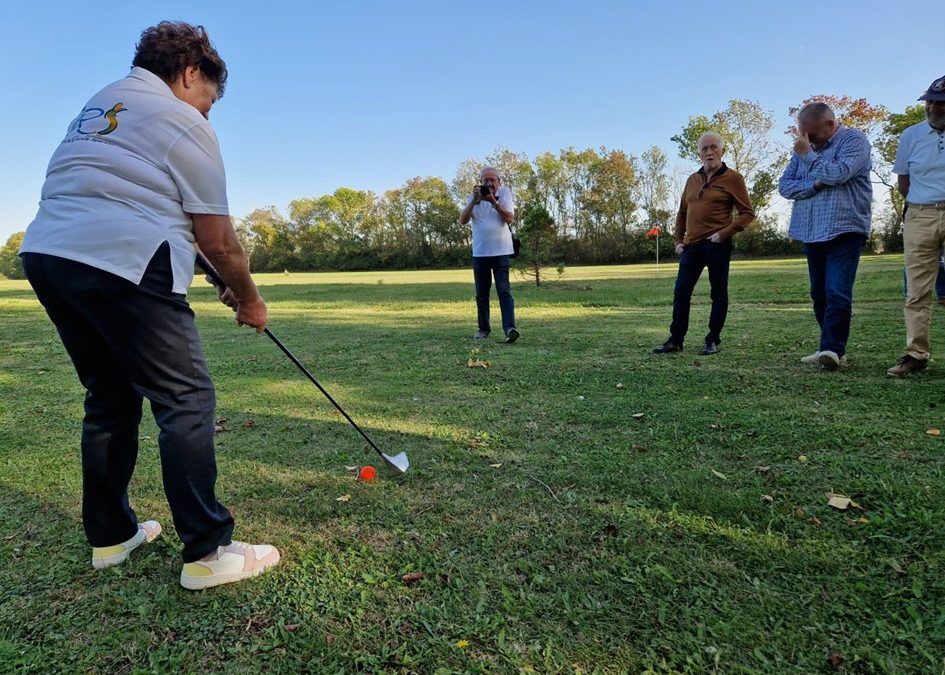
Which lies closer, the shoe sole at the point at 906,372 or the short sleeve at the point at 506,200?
the shoe sole at the point at 906,372

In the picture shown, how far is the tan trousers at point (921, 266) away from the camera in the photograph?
13.1 feet

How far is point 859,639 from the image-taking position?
1.47 meters

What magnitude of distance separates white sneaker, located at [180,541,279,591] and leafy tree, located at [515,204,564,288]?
1431cm

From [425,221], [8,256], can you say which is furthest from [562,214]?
[8,256]

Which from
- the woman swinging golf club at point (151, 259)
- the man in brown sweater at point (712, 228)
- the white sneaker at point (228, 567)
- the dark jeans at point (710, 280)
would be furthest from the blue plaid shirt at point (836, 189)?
the white sneaker at point (228, 567)

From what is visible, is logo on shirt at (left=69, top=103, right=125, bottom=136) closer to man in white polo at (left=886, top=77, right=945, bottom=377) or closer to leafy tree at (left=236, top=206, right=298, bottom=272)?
man in white polo at (left=886, top=77, right=945, bottom=377)

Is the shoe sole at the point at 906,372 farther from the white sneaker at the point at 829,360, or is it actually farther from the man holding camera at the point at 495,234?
the man holding camera at the point at 495,234

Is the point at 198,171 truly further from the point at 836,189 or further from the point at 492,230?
the point at 492,230

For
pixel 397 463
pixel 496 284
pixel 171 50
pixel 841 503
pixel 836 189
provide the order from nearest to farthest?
pixel 171 50 → pixel 841 503 → pixel 397 463 → pixel 836 189 → pixel 496 284

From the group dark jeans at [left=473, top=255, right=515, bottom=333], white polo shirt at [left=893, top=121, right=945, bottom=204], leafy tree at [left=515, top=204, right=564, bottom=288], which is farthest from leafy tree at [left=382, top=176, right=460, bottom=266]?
white polo shirt at [left=893, top=121, right=945, bottom=204]

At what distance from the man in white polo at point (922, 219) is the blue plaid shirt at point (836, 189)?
243mm

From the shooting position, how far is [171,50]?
182cm

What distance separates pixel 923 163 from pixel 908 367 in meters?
1.47

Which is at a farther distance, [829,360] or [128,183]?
[829,360]
